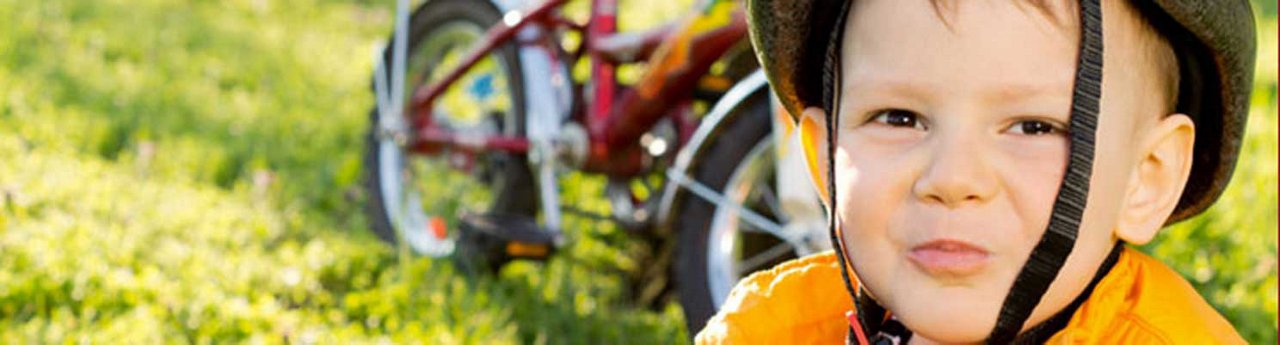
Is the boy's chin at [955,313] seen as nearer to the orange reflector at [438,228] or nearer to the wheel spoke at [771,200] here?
the wheel spoke at [771,200]

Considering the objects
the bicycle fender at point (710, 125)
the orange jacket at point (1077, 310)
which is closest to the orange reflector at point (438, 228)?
the bicycle fender at point (710, 125)

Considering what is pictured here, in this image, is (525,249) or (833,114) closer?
(833,114)

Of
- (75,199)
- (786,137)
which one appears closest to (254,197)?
(75,199)

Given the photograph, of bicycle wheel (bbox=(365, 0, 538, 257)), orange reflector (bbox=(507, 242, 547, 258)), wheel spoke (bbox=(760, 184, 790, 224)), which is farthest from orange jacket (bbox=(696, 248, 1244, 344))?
bicycle wheel (bbox=(365, 0, 538, 257))

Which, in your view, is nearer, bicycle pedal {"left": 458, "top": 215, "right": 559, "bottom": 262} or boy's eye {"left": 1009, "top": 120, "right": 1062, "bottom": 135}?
boy's eye {"left": 1009, "top": 120, "right": 1062, "bottom": 135}

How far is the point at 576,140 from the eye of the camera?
15.1 feet

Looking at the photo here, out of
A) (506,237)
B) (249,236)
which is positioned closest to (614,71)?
(506,237)

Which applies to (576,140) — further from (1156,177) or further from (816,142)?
(1156,177)

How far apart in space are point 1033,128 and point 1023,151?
0.11ft

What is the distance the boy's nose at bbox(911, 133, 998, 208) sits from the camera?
1.97 m

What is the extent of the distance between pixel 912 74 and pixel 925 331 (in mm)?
285

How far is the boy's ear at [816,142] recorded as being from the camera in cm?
233

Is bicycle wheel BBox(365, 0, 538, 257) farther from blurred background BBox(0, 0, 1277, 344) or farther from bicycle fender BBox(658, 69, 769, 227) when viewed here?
bicycle fender BBox(658, 69, 769, 227)

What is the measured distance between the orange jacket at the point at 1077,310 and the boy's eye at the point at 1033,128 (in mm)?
220
